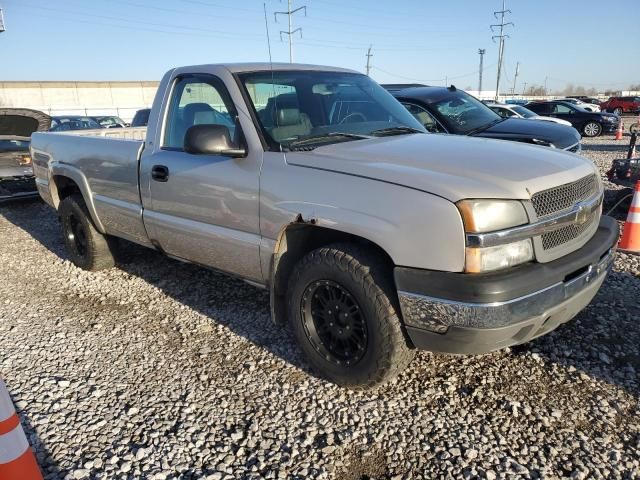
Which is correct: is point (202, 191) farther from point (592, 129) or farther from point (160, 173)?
point (592, 129)

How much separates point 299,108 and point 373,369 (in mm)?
1835

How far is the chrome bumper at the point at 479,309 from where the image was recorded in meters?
2.31

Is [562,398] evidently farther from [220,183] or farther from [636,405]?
[220,183]

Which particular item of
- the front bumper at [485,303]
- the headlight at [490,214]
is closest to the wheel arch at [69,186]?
the front bumper at [485,303]

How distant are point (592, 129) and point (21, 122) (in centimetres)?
1955

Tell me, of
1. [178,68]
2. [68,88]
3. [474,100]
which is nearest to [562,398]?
[178,68]

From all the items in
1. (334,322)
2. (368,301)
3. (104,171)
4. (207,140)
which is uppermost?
(207,140)

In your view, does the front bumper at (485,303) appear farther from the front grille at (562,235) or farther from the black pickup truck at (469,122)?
the black pickup truck at (469,122)

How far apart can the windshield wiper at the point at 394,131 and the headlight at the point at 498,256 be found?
1.42 metres

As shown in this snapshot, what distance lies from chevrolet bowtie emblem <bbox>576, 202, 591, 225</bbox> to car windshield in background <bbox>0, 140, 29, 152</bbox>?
29.6 feet

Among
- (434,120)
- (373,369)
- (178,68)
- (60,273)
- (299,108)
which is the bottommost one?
(60,273)

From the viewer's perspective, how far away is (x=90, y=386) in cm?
314

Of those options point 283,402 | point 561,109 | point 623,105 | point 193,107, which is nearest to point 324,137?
point 193,107

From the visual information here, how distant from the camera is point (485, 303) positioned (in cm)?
228
